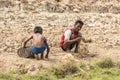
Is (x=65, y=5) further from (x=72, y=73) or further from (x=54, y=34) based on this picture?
(x=72, y=73)

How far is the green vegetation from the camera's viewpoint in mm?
7531

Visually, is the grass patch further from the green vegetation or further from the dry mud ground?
the dry mud ground

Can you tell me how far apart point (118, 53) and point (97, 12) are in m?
5.99

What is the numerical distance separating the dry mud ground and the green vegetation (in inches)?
11.0

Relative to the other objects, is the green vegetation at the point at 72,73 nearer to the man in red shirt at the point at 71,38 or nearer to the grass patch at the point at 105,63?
the grass patch at the point at 105,63

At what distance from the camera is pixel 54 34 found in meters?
11.1

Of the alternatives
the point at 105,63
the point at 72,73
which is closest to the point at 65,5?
the point at 105,63

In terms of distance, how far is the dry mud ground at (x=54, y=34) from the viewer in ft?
27.9

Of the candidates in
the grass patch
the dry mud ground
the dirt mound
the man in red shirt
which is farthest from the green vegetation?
the dirt mound

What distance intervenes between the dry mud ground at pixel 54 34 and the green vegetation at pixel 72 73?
11.0 inches

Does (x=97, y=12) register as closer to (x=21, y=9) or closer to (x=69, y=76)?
(x=21, y=9)

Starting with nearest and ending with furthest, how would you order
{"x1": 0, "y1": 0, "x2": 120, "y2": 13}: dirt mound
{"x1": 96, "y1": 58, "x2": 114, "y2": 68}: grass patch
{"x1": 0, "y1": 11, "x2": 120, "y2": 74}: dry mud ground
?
{"x1": 96, "y1": 58, "x2": 114, "y2": 68}: grass patch
{"x1": 0, "y1": 11, "x2": 120, "y2": 74}: dry mud ground
{"x1": 0, "y1": 0, "x2": 120, "y2": 13}: dirt mound

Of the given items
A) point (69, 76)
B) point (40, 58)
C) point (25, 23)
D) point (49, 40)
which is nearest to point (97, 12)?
point (25, 23)

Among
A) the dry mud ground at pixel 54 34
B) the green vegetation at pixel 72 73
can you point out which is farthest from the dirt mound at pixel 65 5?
the green vegetation at pixel 72 73
